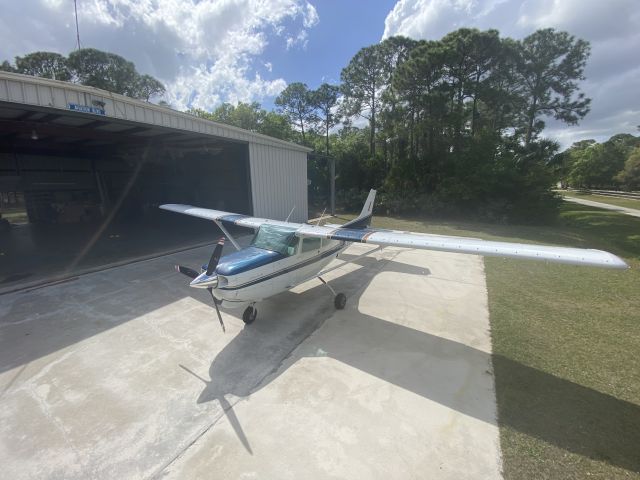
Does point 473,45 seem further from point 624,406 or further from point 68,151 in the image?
point 68,151

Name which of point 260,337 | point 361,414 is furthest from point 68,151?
point 361,414

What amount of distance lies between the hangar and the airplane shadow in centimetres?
844

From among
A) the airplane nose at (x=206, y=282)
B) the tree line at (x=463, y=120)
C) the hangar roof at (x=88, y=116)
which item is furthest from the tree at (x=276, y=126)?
the airplane nose at (x=206, y=282)

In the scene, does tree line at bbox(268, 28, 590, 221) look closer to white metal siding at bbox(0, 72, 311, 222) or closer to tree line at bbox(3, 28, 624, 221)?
tree line at bbox(3, 28, 624, 221)

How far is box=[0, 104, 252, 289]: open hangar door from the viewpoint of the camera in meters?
12.8

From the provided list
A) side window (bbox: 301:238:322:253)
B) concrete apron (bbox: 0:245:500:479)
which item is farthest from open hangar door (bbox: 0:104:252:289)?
side window (bbox: 301:238:322:253)

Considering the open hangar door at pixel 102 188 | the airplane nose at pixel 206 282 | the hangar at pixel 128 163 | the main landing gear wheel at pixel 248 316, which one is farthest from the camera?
the open hangar door at pixel 102 188

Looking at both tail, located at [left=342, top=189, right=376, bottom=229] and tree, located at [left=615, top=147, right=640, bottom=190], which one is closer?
tail, located at [left=342, top=189, right=376, bottom=229]

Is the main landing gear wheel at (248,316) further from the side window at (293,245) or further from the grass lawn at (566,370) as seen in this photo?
the grass lawn at (566,370)

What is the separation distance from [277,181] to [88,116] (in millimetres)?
9736

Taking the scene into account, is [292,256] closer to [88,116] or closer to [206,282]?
[206,282]

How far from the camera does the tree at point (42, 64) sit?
1619 inches

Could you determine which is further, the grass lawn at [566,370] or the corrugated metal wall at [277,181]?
the corrugated metal wall at [277,181]

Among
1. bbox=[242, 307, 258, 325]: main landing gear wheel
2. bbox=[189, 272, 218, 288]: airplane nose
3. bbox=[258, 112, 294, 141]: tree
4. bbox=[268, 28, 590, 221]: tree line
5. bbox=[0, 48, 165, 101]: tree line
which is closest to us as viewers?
bbox=[189, 272, 218, 288]: airplane nose
